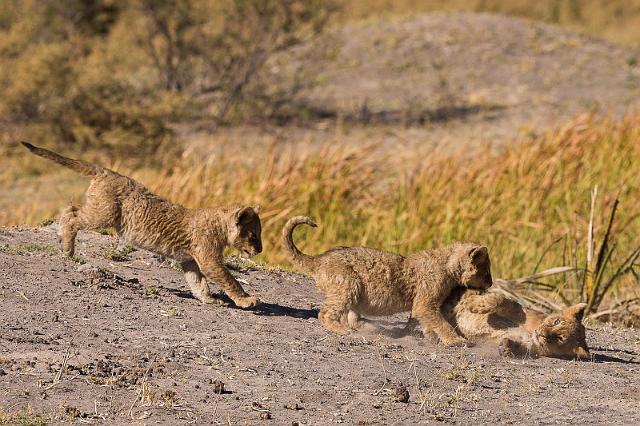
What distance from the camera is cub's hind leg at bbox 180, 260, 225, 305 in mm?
8891

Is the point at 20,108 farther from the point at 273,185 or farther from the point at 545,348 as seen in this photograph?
the point at 545,348

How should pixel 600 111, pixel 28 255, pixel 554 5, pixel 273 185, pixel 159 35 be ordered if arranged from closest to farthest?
pixel 28 255, pixel 273 185, pixel 600 111, pixel 159 35, pixel 554 5

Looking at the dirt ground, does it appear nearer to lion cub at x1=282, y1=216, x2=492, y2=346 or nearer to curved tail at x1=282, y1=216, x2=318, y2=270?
lion cub at x1=282, y1=216, x2=492, y2=346

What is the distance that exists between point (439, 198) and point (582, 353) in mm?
5735

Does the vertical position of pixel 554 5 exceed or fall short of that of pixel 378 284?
it exceeds it

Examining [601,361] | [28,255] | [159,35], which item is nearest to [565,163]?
[601,361]

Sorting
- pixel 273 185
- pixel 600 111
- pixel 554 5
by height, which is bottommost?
pixel 273 185

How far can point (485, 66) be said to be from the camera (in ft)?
91.4

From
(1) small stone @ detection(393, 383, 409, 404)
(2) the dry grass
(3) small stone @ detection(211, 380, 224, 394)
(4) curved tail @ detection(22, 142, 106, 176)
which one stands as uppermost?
(2) the dry grass

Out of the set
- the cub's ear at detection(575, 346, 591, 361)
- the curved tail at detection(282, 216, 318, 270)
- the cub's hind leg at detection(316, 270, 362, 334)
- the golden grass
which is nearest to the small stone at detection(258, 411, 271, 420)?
the cub's hind leg at detection(316, 270, 362, 334)

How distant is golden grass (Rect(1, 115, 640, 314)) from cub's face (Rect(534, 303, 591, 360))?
3337mm

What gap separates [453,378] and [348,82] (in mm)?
19964

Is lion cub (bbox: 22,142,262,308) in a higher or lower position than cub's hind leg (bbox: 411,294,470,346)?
higher

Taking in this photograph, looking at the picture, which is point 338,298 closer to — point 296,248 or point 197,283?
point 296,248
